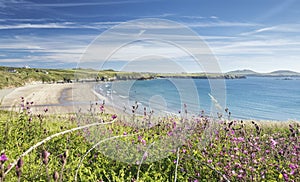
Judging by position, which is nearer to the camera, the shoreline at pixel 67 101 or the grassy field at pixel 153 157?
the grassy field at pixel 153 157

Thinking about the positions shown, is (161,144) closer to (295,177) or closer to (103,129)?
(103,129)

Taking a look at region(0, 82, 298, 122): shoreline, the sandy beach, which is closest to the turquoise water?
region(0, 82, 298, 122): shoreline

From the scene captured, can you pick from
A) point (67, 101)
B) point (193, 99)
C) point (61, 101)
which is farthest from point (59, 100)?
point (193, 99)

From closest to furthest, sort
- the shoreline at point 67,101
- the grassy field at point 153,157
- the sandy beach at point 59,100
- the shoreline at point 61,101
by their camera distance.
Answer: the grassy field at point 153,157
the shoreline at point 67,101
the shoreline at point 61,101
the sandy beach at point 59,100

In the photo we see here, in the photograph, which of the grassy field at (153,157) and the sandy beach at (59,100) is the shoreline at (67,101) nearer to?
the sandy beach at (59,100)

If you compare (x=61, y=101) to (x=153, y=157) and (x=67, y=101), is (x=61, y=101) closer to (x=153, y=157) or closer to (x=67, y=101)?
(x=67, y=101)

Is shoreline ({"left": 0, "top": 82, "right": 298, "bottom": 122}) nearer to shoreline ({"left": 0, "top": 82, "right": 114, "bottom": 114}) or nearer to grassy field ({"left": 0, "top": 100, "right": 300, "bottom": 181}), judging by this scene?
shoreline ({"left": 0, "top": 82, "right": 114, "bottom": 114})

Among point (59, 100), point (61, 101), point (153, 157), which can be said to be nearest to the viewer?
point (153, 157)

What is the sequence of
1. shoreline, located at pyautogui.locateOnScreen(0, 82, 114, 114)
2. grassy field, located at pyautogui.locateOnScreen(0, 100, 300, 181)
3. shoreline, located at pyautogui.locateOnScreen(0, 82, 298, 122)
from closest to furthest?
grassy field, located at pyautogui.locateOnScreen(0, 100, 300, 181) < shoreline, located at pyautogui.locateOnScreen(0, 82, 298, 122) < shoreline, located at pyautogui.locateOnScreen(0, 82, 114, 114)

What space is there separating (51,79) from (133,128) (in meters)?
79.3

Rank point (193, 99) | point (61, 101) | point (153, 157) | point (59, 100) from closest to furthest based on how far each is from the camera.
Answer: point (153, 157) → point (193, 99) → point (61, 101) → point (59, 100)

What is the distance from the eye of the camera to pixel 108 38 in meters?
4.38

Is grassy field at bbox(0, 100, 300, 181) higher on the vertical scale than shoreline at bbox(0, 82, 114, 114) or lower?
higher

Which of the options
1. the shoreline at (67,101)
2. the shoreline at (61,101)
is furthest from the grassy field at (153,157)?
the shoreline at (61,101)
